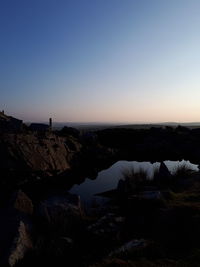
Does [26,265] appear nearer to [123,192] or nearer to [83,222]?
[83,222]

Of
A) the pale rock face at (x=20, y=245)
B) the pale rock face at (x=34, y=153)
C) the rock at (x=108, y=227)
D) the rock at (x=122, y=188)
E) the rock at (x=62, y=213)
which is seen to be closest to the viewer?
the pale rock face at (x=20, y=245)

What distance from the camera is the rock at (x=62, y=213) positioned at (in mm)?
8144

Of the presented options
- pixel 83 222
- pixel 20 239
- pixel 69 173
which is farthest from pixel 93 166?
pixel 20 239

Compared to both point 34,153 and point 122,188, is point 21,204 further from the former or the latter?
point 34,153

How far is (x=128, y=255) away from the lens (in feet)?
20.5

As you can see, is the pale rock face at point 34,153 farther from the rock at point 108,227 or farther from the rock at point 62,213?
the rock at point 108,227

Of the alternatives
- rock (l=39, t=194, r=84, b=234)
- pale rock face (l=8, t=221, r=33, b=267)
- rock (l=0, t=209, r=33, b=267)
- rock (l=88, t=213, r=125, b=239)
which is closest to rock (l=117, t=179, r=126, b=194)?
rock (l=39, t=194, r=84, b=234)

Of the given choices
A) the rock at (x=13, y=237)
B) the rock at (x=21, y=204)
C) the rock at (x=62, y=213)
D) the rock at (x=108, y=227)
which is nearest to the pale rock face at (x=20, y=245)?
the rock at (x=13, y=237)

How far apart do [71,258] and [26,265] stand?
89 cm

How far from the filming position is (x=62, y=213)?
862cm

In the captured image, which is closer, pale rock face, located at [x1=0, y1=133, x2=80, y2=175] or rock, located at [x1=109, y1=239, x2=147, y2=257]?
rock, located at [x1=109, y1=239, x2=147, y2=257]

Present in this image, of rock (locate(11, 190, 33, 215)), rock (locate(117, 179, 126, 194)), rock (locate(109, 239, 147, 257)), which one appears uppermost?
rock (locate(11, 190, 33, 215))

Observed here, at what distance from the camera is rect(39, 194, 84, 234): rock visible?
814 centimetres

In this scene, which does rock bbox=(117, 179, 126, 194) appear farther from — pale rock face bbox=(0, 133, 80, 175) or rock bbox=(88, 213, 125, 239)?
pale rock face bbox=(0, 133, 80, 175)
